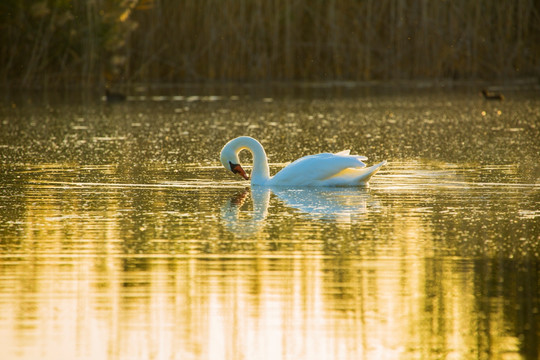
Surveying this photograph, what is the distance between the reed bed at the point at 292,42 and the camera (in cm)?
2595

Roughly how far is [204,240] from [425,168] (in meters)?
4.24

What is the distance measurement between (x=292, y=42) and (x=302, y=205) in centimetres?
1908

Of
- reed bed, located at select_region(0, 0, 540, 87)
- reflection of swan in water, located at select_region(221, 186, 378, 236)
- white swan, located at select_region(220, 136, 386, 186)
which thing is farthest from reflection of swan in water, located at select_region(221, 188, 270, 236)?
reed bed, located at select_region(0, 0, 540, 87)

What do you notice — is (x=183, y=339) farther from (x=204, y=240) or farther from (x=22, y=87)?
(x=22, y=87)

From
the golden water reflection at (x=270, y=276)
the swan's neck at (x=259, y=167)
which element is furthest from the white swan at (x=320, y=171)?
the golden water reflection at (x=270, y=276)

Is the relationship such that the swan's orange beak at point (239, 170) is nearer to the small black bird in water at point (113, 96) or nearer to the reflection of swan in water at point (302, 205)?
the reflection of swan in water at point (302, 205)

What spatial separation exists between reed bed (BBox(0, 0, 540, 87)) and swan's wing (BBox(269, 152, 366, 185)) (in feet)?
55.8

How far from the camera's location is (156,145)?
43.2 feet

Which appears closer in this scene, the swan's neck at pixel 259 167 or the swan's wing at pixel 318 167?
the swan's wing at pixel 318 167

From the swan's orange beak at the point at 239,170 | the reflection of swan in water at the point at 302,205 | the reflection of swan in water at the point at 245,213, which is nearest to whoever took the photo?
the reflection of swan in water at the point at 245,213

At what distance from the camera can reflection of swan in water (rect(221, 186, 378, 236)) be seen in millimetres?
7293

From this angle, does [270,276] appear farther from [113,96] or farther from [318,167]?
[113,96]

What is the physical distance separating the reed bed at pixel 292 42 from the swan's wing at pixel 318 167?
1700 centimetres

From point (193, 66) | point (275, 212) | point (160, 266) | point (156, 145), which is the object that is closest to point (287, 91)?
point (193, 66)
